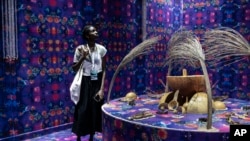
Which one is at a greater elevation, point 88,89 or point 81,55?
point 81,55

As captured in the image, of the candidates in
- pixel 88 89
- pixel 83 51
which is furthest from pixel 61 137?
pixel 83 51

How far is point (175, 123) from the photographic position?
7.22 feet

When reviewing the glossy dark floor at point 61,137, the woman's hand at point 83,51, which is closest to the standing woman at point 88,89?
the woman's hand at point 83,51

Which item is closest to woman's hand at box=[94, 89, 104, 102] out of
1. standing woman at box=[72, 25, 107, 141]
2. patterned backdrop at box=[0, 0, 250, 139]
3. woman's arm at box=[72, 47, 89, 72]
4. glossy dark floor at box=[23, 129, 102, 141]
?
standing woman at box=[72, 25, 107, 141]

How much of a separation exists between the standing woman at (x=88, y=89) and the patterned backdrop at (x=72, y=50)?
101 cm

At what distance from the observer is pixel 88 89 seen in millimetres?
3746

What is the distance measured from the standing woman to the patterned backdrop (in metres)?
1.01

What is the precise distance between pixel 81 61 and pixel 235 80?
153 inches

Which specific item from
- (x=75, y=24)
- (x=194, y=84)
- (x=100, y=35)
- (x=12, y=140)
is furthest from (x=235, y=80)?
(x=12, y=140)

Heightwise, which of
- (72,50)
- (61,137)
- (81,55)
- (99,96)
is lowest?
(61,137)

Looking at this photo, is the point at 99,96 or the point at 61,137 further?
the point at 61,137

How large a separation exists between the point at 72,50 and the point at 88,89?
1387 mm

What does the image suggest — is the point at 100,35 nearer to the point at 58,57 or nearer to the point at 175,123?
the point at 58,57

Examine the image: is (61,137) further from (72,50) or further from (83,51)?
(83,51)
